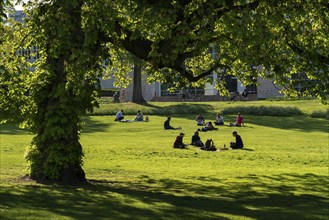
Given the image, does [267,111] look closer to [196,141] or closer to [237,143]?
[196,141]

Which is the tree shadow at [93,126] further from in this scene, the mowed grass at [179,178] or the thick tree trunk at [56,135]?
the thick tree trunk at [56,135]

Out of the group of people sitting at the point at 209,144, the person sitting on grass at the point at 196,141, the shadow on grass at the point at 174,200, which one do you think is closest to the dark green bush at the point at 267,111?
the person sitting on grass at the point at 196,141

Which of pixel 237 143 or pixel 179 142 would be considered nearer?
pixel 237 143

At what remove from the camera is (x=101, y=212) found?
11812 millimetres

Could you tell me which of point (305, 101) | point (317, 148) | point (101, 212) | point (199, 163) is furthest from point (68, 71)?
point (305, 101)

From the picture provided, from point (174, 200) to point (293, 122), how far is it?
32.9 metres

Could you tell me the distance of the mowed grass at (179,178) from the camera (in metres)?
12.4

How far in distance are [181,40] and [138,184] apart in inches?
228

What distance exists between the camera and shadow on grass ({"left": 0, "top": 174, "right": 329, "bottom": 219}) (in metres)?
11.9

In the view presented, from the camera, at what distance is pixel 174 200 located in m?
14.5

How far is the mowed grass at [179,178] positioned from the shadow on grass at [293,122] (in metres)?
0.71

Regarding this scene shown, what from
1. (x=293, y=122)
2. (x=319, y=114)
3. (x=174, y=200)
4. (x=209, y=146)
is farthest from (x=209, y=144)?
(x=319, y=114)

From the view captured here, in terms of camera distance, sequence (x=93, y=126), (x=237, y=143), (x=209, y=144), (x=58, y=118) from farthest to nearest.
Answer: (x=93, y=126), (x=237, y=143), (x=209, y=144), (x=58, y=118)

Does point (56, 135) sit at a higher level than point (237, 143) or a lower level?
higher
